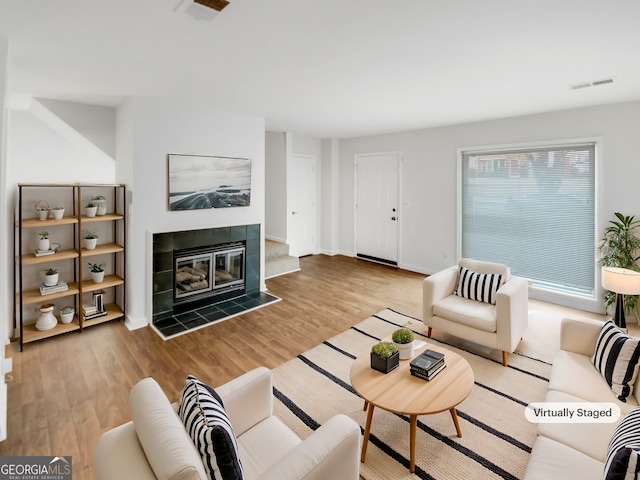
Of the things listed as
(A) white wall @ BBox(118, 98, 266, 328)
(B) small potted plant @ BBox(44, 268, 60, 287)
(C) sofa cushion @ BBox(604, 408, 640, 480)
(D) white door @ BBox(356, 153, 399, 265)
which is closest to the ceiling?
(A) white wall @ BBox(118, 98, 266, 328)

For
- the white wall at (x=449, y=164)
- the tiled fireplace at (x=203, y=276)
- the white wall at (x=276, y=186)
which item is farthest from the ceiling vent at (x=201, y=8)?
the white wall at (x=276, y=186)

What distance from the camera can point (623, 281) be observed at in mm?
2900

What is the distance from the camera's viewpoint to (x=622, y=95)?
352cm

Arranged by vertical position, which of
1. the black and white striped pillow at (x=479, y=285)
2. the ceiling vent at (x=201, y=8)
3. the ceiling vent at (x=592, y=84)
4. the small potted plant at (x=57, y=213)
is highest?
the ceiling vent at (x=592, y=84)

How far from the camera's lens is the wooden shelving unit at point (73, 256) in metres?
3.31

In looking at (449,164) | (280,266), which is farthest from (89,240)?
(449,164)

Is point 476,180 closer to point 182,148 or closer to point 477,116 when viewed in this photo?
point 477,116

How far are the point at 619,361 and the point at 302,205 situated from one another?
219 inches

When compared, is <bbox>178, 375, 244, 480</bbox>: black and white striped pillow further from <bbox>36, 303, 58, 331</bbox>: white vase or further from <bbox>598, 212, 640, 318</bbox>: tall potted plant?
<bbox>598, 212, 640, 318</bbox>: tall potted plant

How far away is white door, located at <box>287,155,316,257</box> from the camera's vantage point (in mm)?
6637

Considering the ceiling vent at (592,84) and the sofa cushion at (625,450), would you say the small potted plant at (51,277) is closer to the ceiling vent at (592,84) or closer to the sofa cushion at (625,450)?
the sofa cushion at (625,450)

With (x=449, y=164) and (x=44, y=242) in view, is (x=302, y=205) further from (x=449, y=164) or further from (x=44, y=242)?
(x=44, y=242)

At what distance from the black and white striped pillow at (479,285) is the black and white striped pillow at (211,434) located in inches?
111

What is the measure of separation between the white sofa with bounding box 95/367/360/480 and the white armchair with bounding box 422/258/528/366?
203cm
